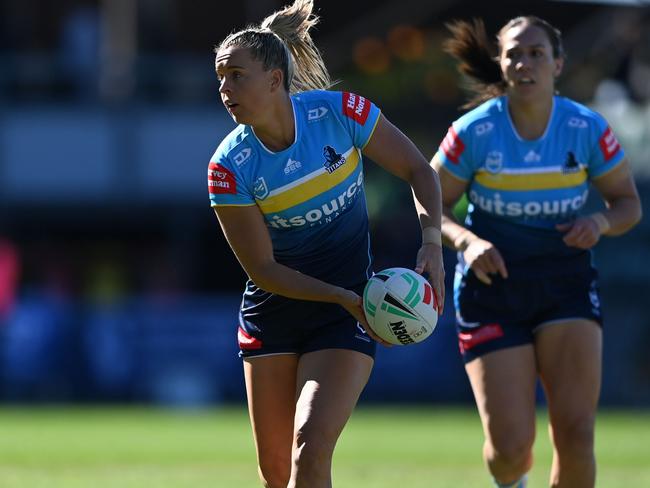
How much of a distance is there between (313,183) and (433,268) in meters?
0.67

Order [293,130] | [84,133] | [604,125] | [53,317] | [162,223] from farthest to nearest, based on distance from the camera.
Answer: [162,223]
[84,133]
[53,317]
[604,125]
[293,130]

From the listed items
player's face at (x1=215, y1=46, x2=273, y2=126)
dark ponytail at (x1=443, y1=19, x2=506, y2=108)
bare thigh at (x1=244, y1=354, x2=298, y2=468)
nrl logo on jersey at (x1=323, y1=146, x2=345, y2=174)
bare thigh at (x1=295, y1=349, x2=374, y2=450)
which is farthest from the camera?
dark ponytail at (x1=443, y1=19, x2=506, y2=108)

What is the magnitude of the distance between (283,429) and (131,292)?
1966cm

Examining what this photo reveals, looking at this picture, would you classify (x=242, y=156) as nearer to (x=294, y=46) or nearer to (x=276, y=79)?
(x=276, y=79)

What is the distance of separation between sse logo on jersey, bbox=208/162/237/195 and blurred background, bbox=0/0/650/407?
12.1 m

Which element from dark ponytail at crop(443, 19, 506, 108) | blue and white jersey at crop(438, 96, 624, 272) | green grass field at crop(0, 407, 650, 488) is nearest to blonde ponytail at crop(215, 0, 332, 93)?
blue and white jersey at crop(438, 96, 624, 272)

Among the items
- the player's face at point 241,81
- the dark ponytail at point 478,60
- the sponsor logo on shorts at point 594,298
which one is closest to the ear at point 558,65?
the dark ponytail at point 478,60

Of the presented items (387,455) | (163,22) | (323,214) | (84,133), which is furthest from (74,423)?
(163,22)

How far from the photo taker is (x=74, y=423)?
16.0 metres

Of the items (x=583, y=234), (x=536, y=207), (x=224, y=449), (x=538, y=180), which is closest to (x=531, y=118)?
(x=538, y=180)

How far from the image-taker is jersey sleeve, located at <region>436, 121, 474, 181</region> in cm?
730

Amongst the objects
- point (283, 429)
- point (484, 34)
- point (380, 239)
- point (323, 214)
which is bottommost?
point (380, 239)

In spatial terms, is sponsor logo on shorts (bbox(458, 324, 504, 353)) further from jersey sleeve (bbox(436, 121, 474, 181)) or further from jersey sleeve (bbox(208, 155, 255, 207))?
jersey sleeve (bbox(208, 155, 255, 207))

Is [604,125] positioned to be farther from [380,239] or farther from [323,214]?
[380,239]
